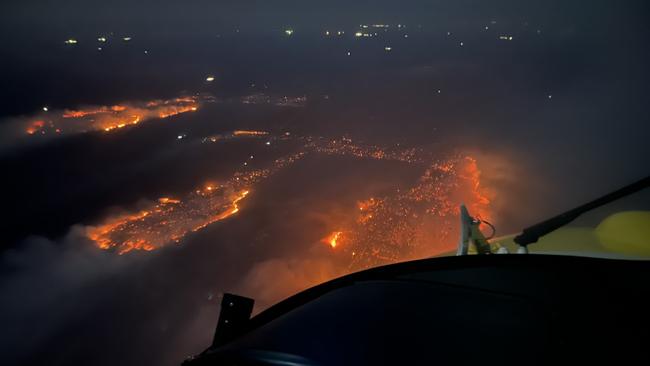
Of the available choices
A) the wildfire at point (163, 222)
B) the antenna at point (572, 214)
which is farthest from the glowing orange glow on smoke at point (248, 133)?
the antenna at point (572, 214)

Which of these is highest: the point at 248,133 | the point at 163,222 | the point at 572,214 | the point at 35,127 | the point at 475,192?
the point at 572,214

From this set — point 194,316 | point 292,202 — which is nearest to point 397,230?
point 292,202

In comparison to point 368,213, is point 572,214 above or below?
above

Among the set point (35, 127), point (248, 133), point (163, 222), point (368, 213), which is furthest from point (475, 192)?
point (35, 127)

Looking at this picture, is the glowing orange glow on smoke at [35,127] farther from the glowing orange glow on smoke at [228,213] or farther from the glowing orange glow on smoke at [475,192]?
the glowing orange glow on smoke at [475,192]

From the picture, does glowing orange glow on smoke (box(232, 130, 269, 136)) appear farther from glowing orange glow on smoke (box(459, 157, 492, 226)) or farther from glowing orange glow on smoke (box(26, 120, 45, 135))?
glowing orange glow on smoke (box(26, 120, 45, 135))

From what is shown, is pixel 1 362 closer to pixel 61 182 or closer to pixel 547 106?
pixel 61 182

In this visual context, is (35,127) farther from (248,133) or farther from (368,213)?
(368,213)

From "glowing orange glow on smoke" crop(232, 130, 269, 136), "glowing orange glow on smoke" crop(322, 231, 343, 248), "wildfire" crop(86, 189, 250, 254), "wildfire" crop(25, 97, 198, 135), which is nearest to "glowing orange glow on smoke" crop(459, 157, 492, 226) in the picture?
"glowing orange glow on smoke" crop(322, 231, 343, 248)
